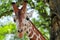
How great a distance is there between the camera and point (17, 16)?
8.04 ft

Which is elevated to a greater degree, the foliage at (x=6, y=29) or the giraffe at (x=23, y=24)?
the giraffe at (x=23, y=24)

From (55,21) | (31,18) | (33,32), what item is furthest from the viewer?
(31,18)

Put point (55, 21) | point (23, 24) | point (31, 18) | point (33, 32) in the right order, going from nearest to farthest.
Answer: point (55, 21), point (23, 24), point (33, 32), point (31, 18)

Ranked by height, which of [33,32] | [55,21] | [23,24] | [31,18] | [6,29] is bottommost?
[6,29]

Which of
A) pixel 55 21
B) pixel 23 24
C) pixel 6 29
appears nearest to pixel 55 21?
pixel 55 21

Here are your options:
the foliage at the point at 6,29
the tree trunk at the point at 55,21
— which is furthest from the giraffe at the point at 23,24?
the foliage at the point at 6,29

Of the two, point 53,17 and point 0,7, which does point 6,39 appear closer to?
point 0,7

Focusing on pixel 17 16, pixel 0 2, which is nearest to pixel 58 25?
pixel 17 16

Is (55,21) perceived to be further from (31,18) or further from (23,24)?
(31,18)

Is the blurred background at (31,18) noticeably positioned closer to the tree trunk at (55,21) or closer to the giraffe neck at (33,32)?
the giraffe neck at (33,32)

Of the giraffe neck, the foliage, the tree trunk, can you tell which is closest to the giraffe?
the giraffe neck

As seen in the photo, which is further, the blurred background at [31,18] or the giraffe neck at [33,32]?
the blurred background at [31,18]

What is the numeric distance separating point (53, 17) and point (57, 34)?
15cm

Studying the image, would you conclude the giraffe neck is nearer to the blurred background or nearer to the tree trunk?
the blurred background
